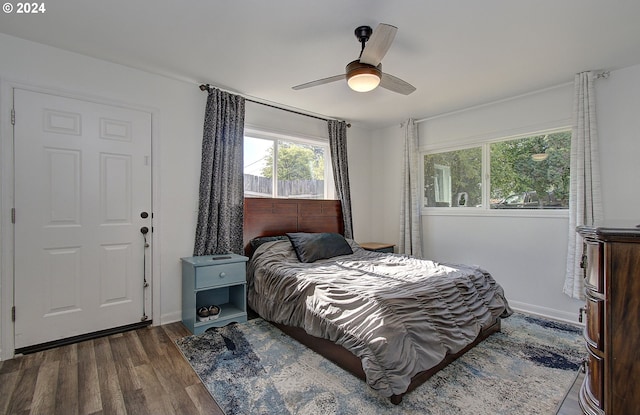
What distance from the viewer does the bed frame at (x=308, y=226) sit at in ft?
6.72

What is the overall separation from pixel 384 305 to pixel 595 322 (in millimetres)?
1005

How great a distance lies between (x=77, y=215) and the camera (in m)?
2.58

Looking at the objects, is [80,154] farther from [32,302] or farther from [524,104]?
[524,104]

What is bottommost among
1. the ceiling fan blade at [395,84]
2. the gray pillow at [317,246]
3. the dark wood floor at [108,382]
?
the dark wood floor at [108,382]

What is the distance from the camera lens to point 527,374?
2.07m

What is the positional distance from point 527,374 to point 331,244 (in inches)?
81.5

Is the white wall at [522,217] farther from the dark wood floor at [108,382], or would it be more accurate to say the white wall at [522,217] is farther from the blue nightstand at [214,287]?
the blue nightstand at [214,287]

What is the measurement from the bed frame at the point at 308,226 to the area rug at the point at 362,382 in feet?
0.18

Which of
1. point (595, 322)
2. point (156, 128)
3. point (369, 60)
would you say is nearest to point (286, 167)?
point (156, 128)

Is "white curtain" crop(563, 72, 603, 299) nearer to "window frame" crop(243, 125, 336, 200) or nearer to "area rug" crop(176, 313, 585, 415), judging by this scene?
"area rug" crop(176, 313, 585, 415)

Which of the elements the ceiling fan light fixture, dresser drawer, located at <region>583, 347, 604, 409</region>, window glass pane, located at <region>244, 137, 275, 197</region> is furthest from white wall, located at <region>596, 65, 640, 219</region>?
window glass pane, located at <region>244, 137, 275, 197</region>

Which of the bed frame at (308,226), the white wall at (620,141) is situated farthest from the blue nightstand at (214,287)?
the white wall at (620,141)

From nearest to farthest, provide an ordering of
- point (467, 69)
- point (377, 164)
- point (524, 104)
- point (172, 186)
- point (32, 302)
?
point (32, 302) → point (467, 69) → point (172, 186) → point (524, 104) → point (377, 164)

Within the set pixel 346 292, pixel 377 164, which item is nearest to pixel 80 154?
pixel 346 292
